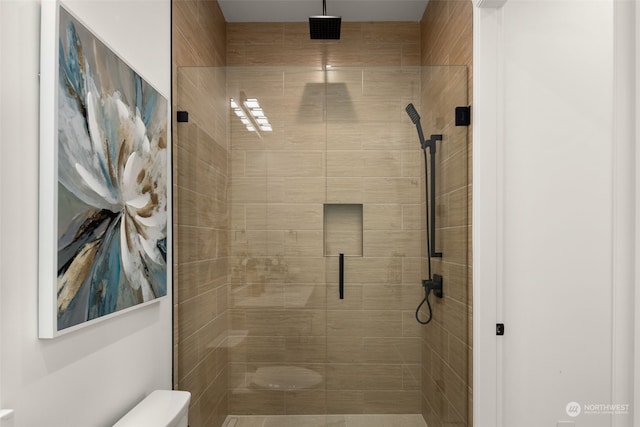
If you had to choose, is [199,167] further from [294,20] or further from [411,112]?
[294,20]

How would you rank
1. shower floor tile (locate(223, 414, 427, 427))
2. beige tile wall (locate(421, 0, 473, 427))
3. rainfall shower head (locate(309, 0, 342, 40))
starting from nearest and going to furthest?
beige tile wall (locate(421, 0, 473, 427)), shower floor tile (locate(223, 414, 427, 427)), rainfall shower head (locate(309, 0, 342, 40))

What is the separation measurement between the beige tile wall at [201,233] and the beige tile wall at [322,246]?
64 mm

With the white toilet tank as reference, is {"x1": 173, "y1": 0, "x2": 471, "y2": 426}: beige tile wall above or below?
above

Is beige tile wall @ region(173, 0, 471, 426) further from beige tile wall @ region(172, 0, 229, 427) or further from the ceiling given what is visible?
the ceiling

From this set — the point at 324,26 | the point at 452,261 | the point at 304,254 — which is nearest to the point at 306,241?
the point at 304,254

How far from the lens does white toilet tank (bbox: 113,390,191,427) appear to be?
164 centimetres

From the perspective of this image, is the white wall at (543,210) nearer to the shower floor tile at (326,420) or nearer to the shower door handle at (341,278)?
the shower floor tile at (326,420)

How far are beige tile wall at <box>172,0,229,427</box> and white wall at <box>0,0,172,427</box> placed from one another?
655 millimetres

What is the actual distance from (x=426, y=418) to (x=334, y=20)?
2.10 meters

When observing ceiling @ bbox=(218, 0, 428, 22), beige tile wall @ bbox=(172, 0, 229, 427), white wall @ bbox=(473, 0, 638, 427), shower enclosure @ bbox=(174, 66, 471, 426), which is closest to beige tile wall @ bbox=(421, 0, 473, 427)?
shower enclosure @ bbox=(174, 66, 471, 426)

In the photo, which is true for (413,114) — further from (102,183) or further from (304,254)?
(102,183)

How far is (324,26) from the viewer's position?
2732mm

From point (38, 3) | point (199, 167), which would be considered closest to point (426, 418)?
point (199, 167)

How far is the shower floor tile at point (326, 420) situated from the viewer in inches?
93.3
